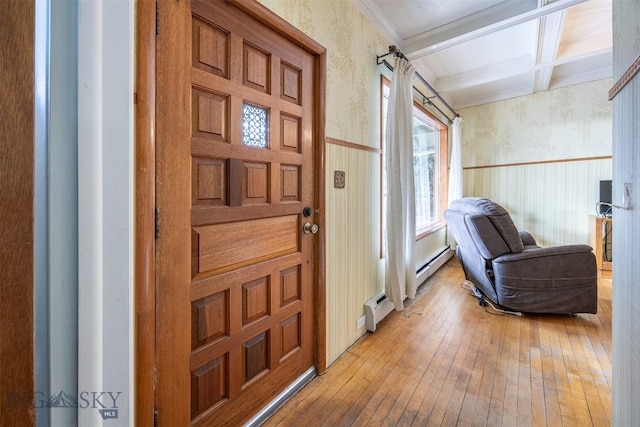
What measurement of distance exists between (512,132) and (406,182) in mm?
3358

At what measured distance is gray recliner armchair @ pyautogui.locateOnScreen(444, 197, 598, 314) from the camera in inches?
92.0

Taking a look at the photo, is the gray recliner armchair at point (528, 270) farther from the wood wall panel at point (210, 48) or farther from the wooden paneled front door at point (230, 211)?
the wood wall panel at point (210, 48)

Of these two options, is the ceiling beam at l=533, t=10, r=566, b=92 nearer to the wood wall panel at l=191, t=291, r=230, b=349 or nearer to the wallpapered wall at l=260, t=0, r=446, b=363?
the wallpapered wall at l=260, t=0, r=446, b=363

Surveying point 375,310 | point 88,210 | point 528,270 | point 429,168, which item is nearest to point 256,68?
point 88,210

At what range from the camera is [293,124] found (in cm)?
153

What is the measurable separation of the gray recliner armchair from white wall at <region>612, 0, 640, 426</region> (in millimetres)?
1426

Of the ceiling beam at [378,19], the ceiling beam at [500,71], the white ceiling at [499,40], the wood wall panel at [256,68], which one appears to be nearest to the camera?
the wood wall panel at [256,68]

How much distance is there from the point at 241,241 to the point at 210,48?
0.82m

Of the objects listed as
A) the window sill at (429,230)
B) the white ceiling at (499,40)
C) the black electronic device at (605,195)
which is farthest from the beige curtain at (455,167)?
the black electronic device at (605,195)

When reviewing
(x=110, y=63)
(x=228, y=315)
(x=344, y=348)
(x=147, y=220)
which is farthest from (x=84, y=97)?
(x=344, y=348)

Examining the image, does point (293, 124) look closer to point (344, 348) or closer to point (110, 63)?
point (110, 63)

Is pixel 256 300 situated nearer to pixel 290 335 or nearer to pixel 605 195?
pixel 290 335

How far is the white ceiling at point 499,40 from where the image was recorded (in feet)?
7.31

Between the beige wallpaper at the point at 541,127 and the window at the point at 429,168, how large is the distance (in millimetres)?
723
